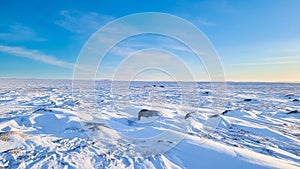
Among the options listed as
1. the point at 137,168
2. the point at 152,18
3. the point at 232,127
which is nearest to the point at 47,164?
the point at 137,168

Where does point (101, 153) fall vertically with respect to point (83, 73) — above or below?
below

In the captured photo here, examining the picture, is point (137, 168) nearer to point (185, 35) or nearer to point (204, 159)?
point (204, 159)

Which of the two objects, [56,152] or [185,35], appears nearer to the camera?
[56,152]

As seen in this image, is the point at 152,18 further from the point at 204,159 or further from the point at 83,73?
the point at 204,159

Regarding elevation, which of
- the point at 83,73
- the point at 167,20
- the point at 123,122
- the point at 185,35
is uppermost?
the point at 167,20

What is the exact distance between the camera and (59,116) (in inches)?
366

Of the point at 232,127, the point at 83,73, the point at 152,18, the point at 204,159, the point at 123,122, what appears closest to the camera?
the point at 204,159

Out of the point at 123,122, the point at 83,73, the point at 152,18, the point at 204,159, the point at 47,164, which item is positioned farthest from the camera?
the point at 123,122

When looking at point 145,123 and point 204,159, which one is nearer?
point 204,159

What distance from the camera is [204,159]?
5109 mm

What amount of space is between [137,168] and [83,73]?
3.68 m

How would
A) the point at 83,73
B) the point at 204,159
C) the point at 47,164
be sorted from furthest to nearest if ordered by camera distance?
1. the point at 83,73
2. the point at 204,159
3. the point at 47,164

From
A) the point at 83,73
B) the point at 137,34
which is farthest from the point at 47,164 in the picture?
the point at 137,34

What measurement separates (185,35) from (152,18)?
1154 millimetres
